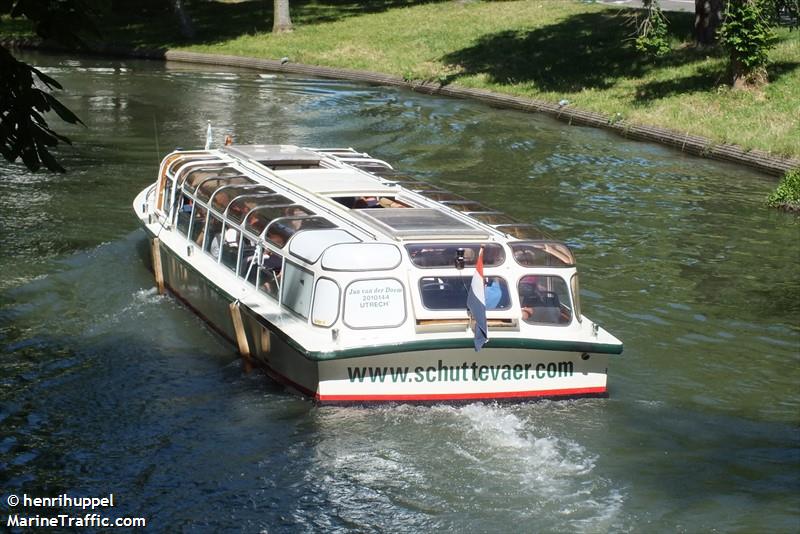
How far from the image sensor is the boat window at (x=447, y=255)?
15797 mm

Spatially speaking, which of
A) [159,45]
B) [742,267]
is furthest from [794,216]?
[159,45]

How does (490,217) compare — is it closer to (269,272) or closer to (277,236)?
(277,236)

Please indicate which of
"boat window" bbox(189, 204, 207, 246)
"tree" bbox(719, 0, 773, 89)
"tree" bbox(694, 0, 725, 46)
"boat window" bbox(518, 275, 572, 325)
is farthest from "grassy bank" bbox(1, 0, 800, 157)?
"boat window" bbox(189, 204, 207, 246)

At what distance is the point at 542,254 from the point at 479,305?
1889mm

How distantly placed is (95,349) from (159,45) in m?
40.3

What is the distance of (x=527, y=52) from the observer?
47625 mm

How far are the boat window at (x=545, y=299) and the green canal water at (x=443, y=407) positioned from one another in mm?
1307

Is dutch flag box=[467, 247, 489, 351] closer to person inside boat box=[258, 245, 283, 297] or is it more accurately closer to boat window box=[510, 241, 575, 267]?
boat window box=[510, 241, 575, 267]

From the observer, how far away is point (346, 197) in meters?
19.1

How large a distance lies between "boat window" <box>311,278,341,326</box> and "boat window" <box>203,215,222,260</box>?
388cm

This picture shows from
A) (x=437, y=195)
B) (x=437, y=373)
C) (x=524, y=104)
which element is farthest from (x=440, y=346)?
(x=524, y=104)

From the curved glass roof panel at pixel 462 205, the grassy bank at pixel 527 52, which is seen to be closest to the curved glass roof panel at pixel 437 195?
the curved glass roof panel at pixel 462 205

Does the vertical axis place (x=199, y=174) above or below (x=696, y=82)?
below

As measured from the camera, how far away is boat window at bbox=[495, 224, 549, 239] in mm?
16750
